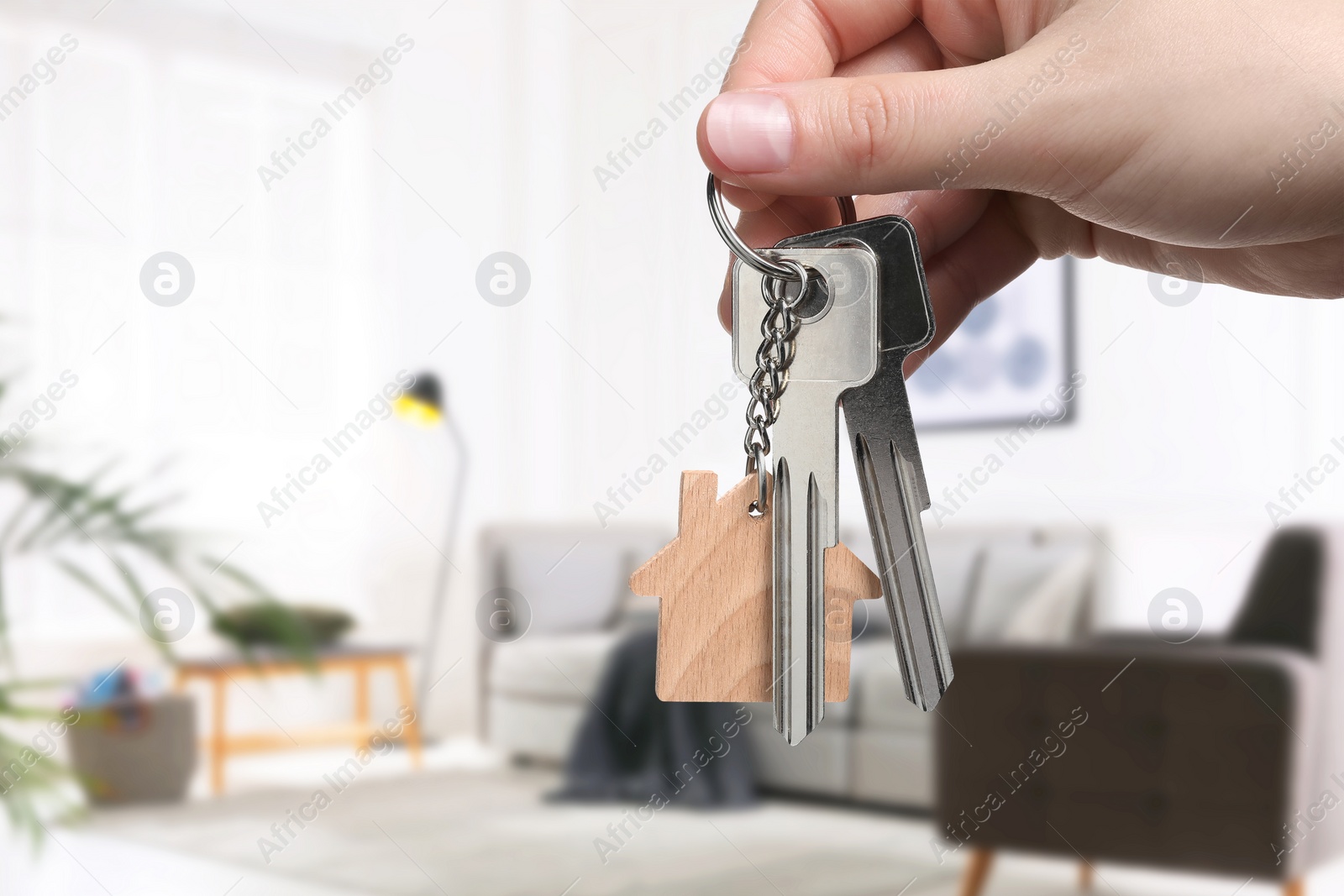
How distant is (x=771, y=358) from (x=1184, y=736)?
1.52 meters

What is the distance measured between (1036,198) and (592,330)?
161cm

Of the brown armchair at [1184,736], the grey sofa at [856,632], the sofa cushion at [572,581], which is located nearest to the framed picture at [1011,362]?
the grey sofa at [856,632]

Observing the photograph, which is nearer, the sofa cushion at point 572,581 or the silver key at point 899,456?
the silver key at point 899,456

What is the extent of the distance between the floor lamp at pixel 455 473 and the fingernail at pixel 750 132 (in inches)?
71.3

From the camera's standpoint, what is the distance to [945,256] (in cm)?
60

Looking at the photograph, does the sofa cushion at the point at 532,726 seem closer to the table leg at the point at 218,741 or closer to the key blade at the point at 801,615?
the table leg at the point at 218,741

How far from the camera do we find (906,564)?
0.45 m

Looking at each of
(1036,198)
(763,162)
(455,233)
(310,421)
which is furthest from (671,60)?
(763,162)

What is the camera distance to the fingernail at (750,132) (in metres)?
0.43

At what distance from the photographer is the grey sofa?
181 centimetres

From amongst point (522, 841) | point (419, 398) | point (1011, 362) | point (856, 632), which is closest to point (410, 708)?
point (522, 841)

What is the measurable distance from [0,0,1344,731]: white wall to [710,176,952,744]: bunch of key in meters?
1.50

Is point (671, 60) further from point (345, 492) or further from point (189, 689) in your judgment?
point (189, 689)

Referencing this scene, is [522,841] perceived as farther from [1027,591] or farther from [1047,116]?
[1047,116]
